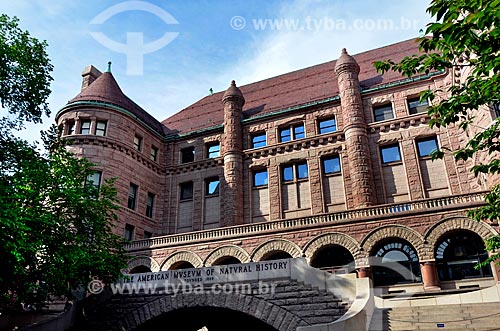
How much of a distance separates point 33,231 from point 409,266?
18.1 meters

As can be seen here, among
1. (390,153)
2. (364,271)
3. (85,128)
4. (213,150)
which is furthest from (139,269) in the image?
(390,153)

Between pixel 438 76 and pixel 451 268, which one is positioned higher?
pixel 438 76

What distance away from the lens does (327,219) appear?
22828 mm

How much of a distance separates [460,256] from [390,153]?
28.1 feet

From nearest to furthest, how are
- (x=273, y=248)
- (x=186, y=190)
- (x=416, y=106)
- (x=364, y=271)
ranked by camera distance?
(x=364, y=271)
(x=273, y=248)
(x=416, y=106)
(x=186, y=190)

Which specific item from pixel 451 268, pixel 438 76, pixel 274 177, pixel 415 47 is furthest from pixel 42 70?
pixel 415 47

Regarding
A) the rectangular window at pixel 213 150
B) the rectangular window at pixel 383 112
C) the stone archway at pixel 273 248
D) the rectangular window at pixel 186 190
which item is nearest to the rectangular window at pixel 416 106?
the rectangular window at pixel 383 112

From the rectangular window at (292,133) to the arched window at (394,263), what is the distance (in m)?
11.2

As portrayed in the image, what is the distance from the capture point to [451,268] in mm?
20500

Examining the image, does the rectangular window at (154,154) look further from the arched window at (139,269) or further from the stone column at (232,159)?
the arched window at (139,269)

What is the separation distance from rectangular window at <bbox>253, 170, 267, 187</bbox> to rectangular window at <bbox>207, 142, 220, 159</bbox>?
13.3 feet

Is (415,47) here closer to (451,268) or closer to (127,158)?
(451,268)

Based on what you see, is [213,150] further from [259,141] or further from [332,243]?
[332,243]

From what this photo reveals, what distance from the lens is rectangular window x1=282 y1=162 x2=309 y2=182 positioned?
94.1 feet
